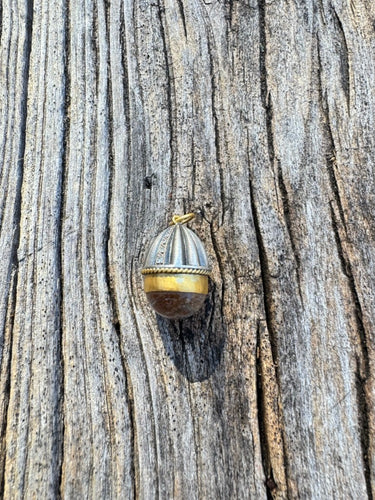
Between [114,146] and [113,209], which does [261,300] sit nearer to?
[113,209]

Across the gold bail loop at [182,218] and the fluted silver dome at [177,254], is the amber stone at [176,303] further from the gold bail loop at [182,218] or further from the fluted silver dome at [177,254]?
the gold bail loop at [182,218]

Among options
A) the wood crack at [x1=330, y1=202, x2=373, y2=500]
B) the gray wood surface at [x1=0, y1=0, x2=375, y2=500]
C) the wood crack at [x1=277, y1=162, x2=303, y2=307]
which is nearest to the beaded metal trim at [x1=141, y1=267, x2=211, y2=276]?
the gray wood surface at [x1=0, y1=0, x2=375, y2=500]

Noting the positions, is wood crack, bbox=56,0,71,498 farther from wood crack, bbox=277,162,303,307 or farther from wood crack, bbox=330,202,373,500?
wood crack, bbox=330,202,373,500

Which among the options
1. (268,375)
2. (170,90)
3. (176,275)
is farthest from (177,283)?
(170,90)

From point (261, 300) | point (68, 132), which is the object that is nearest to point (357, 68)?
point (261, 300)

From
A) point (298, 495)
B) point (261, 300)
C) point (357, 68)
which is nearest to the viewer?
point (298, 495)

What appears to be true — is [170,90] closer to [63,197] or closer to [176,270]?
[63,197]

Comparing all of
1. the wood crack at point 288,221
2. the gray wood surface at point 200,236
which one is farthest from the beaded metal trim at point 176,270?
the wood crack at point 288,221
